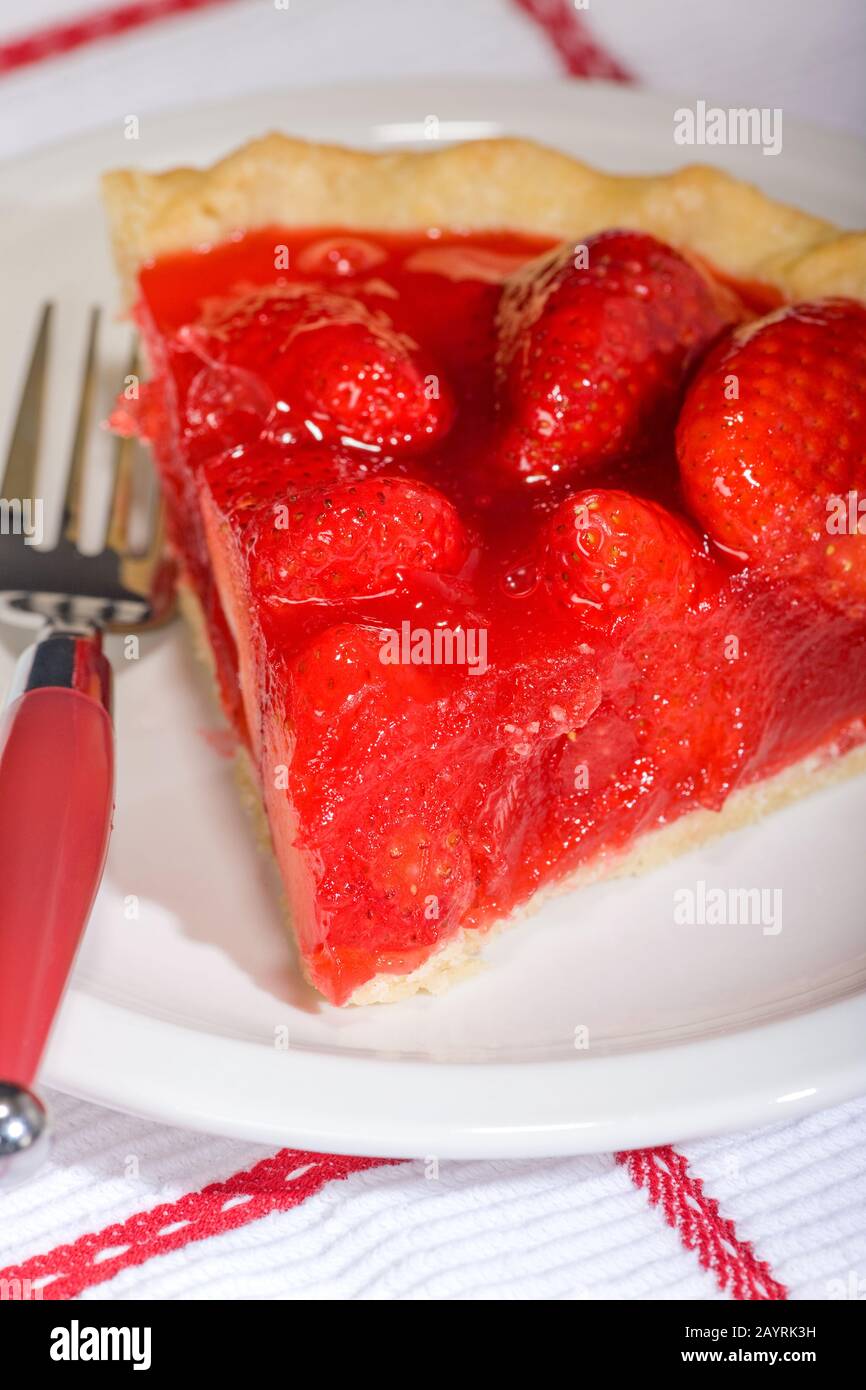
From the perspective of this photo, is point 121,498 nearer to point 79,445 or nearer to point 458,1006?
point 79,445

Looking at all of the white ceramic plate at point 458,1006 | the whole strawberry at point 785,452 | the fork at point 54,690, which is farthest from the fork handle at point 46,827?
the whole strawberry at point 785,452

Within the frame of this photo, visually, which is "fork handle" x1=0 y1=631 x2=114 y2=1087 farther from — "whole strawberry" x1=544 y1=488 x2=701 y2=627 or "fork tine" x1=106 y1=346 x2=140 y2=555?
"whole strawberry" x1=544 y1=488 x2=701 y2=627

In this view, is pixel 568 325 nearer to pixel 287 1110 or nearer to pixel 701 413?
pixel 701 413

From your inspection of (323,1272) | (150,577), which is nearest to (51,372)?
(150,577)

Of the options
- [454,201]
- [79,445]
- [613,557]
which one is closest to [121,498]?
[79,445]

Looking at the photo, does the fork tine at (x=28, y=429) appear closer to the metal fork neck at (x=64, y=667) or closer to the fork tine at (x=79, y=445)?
the fork tine at (x=79, y=445)

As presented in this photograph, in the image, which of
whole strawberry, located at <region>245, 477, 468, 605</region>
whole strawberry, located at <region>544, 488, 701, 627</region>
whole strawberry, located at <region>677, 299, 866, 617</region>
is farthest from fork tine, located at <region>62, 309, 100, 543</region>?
whole strawberry, located at <region>677, 299, 866, 617</region>
